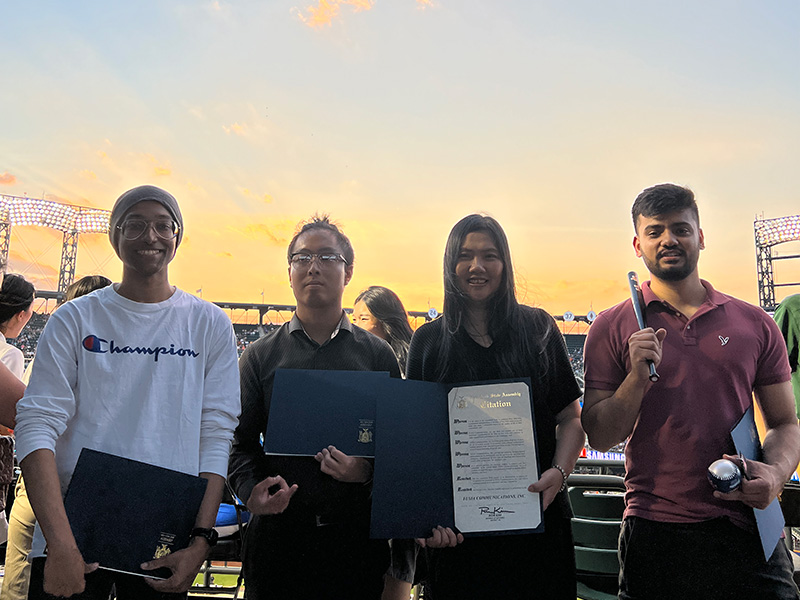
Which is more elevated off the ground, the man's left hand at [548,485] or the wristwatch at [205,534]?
the man's left hand at [548,485]

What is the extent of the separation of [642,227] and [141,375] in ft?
6.24

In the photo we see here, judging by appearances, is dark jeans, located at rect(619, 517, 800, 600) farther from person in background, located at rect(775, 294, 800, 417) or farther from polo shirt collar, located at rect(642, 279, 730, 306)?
person in background, located at rect(775, 294, 800, 417)

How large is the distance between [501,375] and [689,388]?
2.23 feet

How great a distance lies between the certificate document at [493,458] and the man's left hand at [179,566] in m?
0.84

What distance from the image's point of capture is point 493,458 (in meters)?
1.95

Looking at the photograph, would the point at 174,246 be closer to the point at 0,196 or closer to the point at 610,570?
the point at 610,570

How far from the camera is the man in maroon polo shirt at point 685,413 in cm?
199

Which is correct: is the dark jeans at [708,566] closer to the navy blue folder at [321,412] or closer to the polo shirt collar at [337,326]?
the navy blue folder at [321,412]

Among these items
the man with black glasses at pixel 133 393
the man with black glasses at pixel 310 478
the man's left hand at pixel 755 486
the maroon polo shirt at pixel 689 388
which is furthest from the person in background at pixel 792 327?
the man with black glasses at pixel 133 393

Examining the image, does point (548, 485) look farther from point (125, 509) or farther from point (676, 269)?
point (125, 509)

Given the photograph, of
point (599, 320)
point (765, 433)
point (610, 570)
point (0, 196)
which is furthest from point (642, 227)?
point (0, 196)

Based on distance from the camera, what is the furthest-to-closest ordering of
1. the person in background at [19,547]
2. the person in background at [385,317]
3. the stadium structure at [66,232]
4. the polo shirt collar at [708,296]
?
the stadium structure at [66,232], the person in background at [385,317], the person in background at [19,547], the polo shirt collar at [708,296]

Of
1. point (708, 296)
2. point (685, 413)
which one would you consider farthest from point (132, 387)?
point (708, 296)

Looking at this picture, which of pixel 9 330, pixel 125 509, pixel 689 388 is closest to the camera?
pixel 125 509
